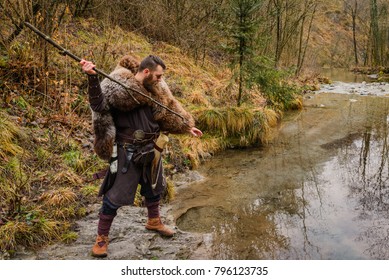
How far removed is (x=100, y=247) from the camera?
3.79 m

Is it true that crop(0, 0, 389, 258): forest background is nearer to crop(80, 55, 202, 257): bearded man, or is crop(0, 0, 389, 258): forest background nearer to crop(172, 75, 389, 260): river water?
crop(172, 75, 389, 260): river water

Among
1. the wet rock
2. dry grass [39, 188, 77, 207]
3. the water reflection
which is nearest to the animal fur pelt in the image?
the wet rock

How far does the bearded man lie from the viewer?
357cm

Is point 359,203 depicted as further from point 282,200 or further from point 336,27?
point 336,27

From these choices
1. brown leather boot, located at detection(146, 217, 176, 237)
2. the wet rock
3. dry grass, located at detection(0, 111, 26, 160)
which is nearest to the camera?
the wet rock

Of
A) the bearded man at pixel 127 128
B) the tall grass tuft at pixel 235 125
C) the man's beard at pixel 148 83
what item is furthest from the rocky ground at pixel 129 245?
the tall grass tuft at pixel 235 125

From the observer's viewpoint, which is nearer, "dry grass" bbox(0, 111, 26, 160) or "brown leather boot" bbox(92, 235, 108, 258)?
"brown leather boot" bbox(92, 235, 108, 258)

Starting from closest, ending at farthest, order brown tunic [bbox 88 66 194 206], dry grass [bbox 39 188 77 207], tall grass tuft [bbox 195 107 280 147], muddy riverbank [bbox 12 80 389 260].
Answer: brown tunic [bbox 88 66 194 206], muddy riverbank [bbox 12 80 389 260], dry grass [bbox 39 188 77 207], tall grass tuft [bbox 195 107 280 147]

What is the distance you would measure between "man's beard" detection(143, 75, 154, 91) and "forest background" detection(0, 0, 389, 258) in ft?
5.69

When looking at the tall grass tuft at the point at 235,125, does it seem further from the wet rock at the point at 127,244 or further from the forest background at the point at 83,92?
the wet rock at the point at 127,244

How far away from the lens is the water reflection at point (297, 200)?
4.43m

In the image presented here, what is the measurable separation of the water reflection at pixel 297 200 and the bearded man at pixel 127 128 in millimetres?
1251
